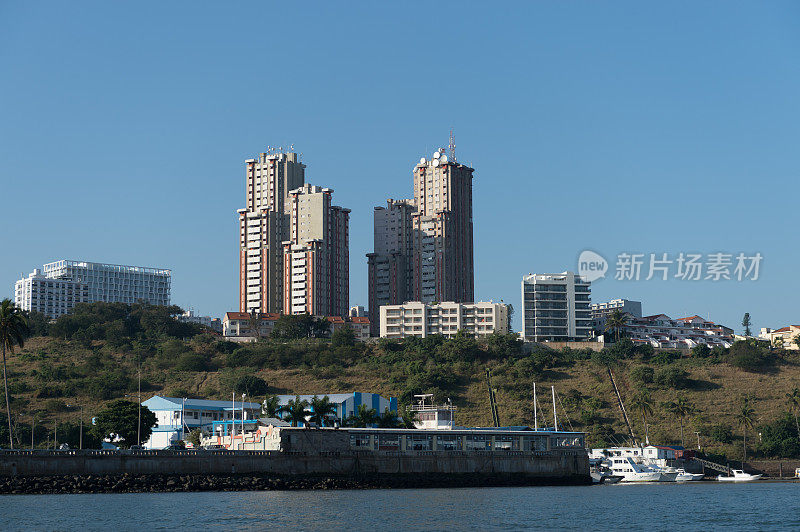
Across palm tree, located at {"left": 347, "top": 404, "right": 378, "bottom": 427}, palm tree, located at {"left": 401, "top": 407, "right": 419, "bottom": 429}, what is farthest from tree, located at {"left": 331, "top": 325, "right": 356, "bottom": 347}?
palm tree, located at {"left": 347, "top": 404, "right": 378, "bottom": 427}

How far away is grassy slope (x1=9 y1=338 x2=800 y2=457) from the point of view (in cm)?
14600

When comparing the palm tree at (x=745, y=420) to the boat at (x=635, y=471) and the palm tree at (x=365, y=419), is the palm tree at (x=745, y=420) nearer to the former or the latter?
the boat at (x=635, y=471)

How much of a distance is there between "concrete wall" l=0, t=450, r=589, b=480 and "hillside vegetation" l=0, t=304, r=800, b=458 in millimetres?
36638

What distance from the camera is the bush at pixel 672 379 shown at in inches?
6280

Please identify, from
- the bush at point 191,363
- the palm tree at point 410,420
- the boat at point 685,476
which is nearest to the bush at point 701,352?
the boat at point 685,476

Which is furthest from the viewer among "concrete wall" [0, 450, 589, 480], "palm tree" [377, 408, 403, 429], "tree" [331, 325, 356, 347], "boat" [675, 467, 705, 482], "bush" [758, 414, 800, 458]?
"tree" [331, 325, 356, 347]

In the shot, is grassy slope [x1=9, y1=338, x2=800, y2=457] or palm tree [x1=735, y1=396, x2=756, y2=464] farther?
grassy slope [x1=9, y1=338, x2=800, y2=457]

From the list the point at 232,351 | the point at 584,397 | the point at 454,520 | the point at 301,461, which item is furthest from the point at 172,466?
the point at 232,351

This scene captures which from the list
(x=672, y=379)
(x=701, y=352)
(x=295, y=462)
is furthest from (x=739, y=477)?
(x=295, y=462)

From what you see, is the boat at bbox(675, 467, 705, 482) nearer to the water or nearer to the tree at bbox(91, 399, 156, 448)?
the water

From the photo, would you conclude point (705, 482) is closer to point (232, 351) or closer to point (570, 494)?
point (570, 494)

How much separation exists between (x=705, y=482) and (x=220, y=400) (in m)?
74.6

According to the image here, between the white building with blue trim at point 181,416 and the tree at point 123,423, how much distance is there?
47.1 ft

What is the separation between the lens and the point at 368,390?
534ft
